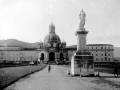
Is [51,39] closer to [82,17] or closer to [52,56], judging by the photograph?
[52,56]

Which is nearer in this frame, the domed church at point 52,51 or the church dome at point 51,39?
the domed church at point 52,51

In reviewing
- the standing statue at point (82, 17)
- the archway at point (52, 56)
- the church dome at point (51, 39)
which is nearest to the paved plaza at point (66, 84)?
the standing statue at point (82, 17)

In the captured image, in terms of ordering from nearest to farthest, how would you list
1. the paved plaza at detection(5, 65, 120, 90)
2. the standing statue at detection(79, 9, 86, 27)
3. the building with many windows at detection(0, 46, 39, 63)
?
1. the paved plaza at detection(5, 65, 120, 90)
2. the standing statue at detection(79, 9, 86, 27)
3. the building with many windows at detection(0, 46, 39, 63)

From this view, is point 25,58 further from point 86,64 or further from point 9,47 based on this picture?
point 86,64

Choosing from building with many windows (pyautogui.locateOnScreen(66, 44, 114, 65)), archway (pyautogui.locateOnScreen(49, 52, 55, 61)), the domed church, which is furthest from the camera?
building with many windows (pyautogui.locateOnScreen(66, 44, 114, 65))

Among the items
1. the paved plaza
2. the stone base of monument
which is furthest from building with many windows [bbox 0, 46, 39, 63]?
the paved plaza

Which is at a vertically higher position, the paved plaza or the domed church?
the domed church

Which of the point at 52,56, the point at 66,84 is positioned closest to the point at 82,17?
the point at 66,84

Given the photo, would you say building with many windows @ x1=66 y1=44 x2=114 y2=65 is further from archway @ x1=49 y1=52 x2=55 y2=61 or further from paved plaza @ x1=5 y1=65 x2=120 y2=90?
paved plaza @ x1=5 y1=65 x2=120 y2=90

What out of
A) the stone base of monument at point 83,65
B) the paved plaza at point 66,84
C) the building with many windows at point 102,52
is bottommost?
the paved plaza at point 66,84

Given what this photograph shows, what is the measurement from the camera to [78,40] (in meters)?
23.2

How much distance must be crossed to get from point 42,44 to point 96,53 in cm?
3575

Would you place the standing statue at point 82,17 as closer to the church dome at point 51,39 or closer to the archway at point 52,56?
the archway at point 52,56

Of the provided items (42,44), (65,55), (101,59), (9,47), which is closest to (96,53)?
(101,59)
